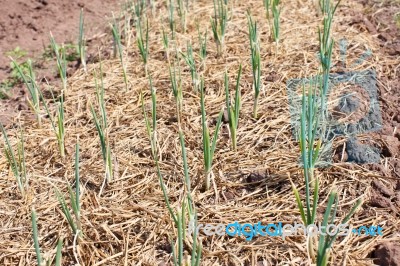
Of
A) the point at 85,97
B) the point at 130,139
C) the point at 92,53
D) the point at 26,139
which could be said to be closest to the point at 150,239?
the point at 130,139

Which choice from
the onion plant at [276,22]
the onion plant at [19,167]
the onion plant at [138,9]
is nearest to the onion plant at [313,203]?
the onion plant at [276,22]

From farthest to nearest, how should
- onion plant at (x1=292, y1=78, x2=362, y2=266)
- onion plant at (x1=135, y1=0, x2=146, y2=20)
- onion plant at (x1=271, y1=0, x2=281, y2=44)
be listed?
onion plant at (x1=135, y1=0, x2=146, y2=20), onion plant at (x1=271, y1=0, x2=281, y2=44), onion plant at (x1=292, y1=78, x2=362, y2=266)

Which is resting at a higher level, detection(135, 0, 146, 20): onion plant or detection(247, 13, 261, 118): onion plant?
detection(135, 0, 146, 20): onion plant

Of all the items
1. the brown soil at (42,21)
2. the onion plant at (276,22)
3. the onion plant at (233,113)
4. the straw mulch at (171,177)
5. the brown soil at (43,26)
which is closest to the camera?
the straw mulch at (171,177)

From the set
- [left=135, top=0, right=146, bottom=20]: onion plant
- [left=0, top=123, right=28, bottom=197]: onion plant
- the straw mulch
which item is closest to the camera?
the straw mulch

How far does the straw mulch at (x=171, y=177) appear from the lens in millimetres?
1887

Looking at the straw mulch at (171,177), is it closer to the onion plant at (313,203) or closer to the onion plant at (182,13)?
the onion plant at (313,203)

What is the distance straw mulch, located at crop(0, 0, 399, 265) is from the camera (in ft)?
6.19

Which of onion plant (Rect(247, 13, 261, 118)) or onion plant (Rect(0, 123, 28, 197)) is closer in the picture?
onion plant (Rect(0, 123, 28, 197))

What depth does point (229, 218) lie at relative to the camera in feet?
6.52

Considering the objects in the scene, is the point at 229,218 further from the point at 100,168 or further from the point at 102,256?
the point at 100,168

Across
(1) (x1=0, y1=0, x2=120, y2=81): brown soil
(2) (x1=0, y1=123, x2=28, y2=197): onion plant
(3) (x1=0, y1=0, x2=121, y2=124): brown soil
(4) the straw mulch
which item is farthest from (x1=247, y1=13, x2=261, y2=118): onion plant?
(1) (x1=0, y1=0, x2=120, y2=81): brown soil

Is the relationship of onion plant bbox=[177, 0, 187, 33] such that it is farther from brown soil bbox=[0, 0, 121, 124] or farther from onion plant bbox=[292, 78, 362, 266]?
onion plant bbox=[292, 78, 362, 266]

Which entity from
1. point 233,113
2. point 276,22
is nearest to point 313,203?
point 233,113
